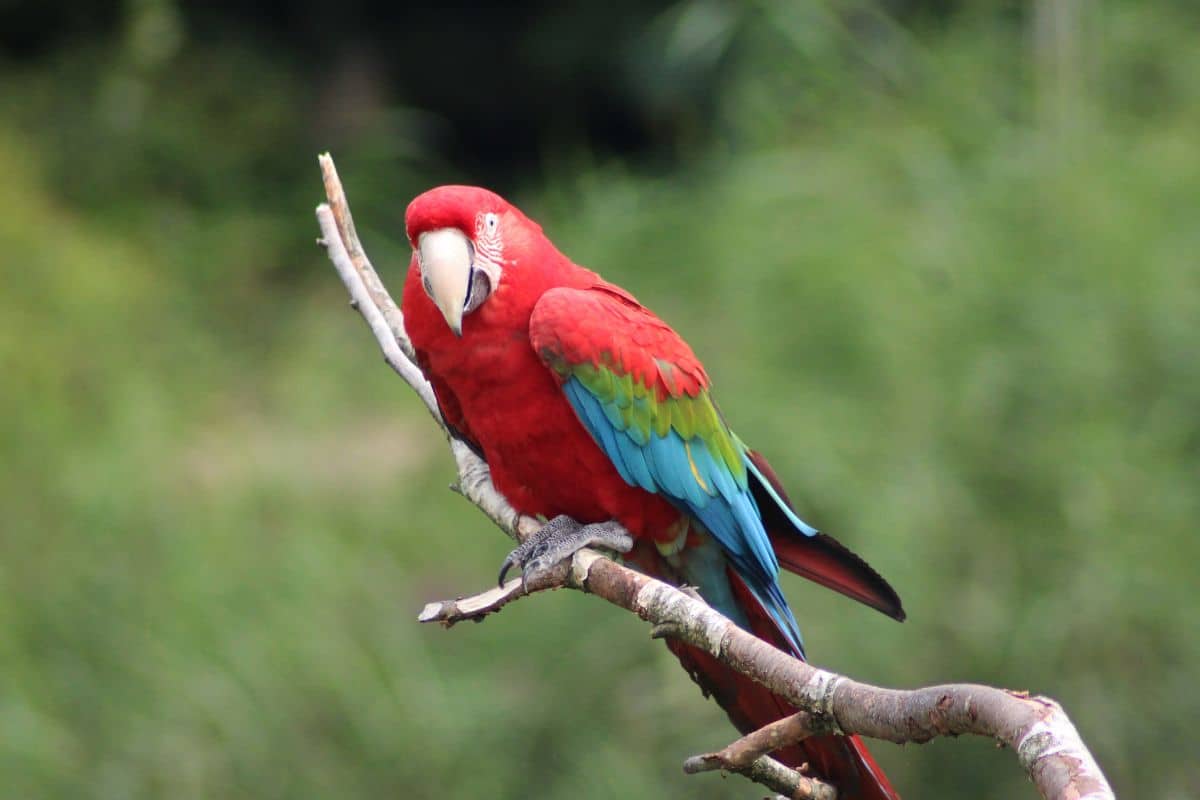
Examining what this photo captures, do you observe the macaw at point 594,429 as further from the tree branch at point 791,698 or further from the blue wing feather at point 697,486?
the tree branch at point 791,698

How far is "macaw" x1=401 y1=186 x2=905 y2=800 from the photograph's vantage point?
2266 millimetres

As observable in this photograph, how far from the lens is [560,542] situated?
89.4 inches

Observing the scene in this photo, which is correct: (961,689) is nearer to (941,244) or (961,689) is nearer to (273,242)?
(941,244)

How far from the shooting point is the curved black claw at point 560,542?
219 centimetres

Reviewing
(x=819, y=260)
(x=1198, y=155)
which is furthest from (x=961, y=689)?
(x=1198, y=155)

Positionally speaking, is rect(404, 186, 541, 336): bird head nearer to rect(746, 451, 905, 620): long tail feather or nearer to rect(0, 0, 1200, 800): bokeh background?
rect(746, 451, 905, 620): long tail feather

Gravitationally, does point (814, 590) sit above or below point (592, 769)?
above

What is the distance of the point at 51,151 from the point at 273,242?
998 mm

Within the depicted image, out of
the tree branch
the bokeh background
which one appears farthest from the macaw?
the bokeh background

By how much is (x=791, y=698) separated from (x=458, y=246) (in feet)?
3.11

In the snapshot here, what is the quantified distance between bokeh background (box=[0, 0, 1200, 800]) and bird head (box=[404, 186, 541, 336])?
1788mm

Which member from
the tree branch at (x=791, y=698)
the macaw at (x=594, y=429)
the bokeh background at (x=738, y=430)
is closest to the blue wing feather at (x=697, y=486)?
the macaw at (x=594, y=429)

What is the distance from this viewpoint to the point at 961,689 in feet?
4.67

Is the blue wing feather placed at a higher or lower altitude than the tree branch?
higher
